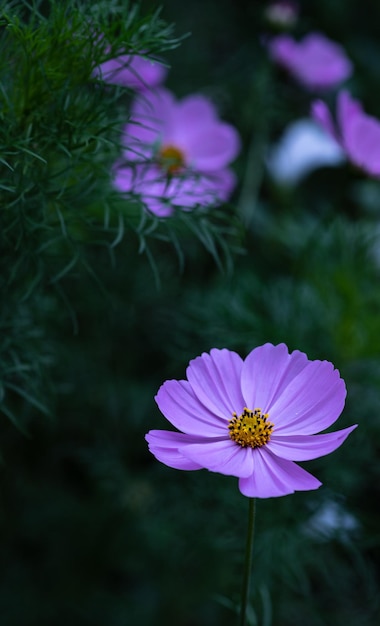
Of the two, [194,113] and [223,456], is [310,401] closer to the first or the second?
[223,456]

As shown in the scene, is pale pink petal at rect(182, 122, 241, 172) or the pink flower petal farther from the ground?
pale pink petal at rect(182, 122, 241, 172)

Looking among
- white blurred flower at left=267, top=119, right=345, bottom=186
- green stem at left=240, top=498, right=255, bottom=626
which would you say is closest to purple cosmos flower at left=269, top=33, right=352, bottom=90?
white blurred flower at left=267, top=119, right=345, bottom=186

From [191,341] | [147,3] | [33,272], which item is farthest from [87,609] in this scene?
[147,3]

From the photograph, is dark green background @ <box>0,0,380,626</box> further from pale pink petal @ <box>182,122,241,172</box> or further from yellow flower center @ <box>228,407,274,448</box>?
yellow flower center @ <box>228,407,274,448</box>

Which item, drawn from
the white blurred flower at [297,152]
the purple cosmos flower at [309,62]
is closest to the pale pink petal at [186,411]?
the purple cosmos flower at [309,62]

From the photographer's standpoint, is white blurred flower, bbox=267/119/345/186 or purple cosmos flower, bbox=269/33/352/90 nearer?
purple cosmos flower, bbox=269/33/352/90

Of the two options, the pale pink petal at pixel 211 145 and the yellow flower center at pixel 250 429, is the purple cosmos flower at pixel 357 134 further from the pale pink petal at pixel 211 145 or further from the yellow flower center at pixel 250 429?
the yellow flower center at pixel 250 429

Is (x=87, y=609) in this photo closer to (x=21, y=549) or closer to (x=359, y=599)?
(x=21, y=549)
